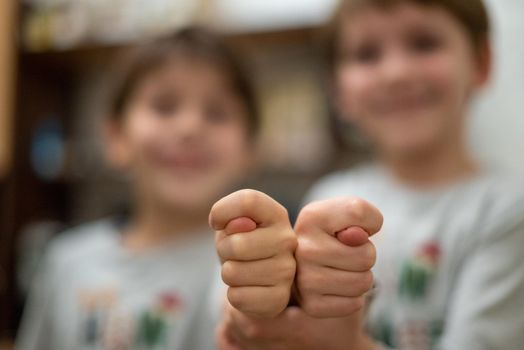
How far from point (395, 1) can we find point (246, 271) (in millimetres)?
404

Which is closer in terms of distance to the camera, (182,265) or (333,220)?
(333,220)

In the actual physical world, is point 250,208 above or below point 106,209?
below

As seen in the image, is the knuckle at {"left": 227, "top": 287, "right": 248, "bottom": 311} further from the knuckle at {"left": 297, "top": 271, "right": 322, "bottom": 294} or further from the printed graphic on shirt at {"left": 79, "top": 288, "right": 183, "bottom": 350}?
the printed graphic on shirt at {"left": 79, "top": 288, "right": 183, "bottom": 350}

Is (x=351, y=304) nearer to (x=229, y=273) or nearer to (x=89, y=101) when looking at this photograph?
(x=229, y=273)

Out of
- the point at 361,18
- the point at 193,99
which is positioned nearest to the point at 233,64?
the point at 193,99

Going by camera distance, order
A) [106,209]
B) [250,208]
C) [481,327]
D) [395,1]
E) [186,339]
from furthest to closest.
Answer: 1. [106,209]
2. [186,339]
3. [395,1]
4. [481,327]
5. [250,208]

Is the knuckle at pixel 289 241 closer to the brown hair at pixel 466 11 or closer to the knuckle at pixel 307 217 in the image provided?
the knuckle at pixel 307 217

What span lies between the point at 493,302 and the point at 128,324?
49 cm

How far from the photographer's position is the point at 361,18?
579 millimetres

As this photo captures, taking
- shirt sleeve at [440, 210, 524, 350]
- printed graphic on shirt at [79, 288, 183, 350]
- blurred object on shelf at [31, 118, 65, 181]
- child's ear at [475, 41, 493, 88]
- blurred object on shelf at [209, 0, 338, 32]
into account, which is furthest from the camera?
blurred object on shelf at [31, 118, 65, 181]

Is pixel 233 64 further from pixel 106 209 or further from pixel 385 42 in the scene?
pixel 106 209

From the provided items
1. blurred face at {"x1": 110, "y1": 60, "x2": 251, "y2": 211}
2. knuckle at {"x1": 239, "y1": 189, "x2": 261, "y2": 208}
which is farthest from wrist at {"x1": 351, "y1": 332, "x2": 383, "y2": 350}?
blurred face at {"x1": 110, "y1": 60, "x2": 251, "y2": 211}

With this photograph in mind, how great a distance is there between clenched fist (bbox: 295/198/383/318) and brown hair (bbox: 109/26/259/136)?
1.80ft

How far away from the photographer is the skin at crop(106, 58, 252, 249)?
2.36 feet
